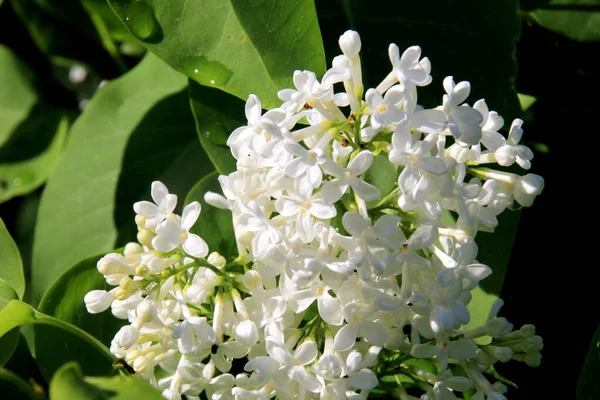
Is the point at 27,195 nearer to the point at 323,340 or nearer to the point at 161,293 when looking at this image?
the point at 161,293

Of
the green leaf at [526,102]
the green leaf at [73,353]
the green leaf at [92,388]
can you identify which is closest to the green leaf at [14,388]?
the green leaf at [92,388]

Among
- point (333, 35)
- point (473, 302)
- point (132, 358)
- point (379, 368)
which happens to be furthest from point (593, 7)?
point (132, 358)

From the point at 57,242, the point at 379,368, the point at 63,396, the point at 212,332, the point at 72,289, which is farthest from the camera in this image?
the point at 57,242

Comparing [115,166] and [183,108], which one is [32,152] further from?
[183,108]

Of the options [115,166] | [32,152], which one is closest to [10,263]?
[115,166]

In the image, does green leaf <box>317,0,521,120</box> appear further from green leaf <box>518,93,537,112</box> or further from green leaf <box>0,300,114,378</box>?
green leaf <box>0,300,114,378</box>

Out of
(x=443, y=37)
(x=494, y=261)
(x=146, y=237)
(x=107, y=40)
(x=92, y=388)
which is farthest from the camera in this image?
(x=107, y=40)

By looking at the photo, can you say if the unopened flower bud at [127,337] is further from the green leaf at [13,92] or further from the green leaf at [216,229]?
the green leaf at [13,92]
